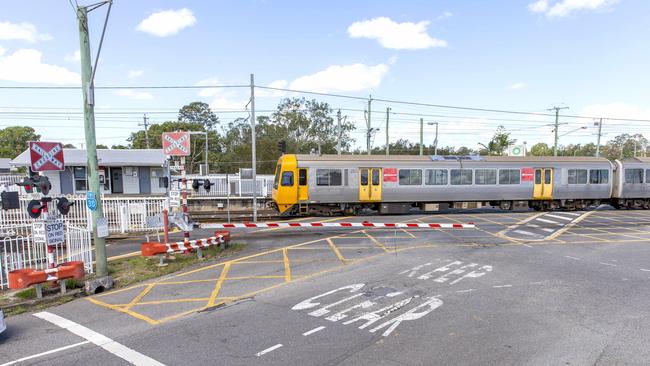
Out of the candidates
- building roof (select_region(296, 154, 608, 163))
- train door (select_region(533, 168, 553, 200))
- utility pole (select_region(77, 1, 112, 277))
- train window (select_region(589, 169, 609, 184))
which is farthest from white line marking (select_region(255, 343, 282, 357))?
train window (select_region(589, 169, 609, 184))

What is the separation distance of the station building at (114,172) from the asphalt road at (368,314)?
21.7 meters

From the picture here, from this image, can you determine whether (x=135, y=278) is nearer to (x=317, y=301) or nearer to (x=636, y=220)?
(x=317, y=301)

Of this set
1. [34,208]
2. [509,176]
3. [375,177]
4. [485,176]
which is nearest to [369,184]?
[375,177]

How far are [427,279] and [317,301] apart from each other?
3.01 m

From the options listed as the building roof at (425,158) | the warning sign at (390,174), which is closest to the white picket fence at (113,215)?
the building roof at (425,158)

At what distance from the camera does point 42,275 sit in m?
7.77

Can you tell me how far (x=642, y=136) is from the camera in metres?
108

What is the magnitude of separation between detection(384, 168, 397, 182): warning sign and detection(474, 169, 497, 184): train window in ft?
16.6

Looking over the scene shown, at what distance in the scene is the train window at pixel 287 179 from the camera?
1914 cm

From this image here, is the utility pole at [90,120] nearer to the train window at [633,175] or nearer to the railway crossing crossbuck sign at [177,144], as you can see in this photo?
the railway crossing crossbuck sign at [177,144]

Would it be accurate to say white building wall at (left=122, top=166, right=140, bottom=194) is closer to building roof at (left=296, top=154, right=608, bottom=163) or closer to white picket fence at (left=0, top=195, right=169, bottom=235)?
white picket fence at (left=0, top=195, right=169, bottom=235)

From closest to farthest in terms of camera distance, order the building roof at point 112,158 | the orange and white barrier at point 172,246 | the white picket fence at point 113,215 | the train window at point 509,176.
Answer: the orange and white barrier at point 172,246, the white picket fence at point 113,215, the train window at point 509,176, the building roof at point 112,158

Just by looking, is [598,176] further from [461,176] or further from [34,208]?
[34,208]

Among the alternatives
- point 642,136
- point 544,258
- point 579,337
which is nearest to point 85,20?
point 579,337
